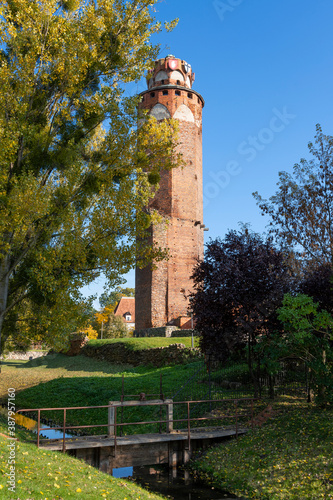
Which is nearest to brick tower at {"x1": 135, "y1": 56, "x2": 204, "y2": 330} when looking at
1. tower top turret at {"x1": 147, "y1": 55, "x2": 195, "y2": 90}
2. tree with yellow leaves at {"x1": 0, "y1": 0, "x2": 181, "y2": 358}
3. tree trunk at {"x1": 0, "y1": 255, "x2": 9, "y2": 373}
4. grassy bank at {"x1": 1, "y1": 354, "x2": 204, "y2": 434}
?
tower top turret at {"x1": 147, "y1": 55, "x2": 195, "y2": 90}

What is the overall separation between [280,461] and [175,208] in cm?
3157

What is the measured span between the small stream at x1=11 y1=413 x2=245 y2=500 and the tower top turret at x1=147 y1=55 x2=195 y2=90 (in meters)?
37.3

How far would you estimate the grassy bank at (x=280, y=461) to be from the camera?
8945 millimetres

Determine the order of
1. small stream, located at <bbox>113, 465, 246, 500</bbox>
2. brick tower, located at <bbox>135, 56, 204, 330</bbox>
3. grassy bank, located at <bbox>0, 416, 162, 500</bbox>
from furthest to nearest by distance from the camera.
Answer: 1. brick tower, located at <bbox>135, 56, 204, 330</bbox>
2. small stream, located at <bbox>113, 465, 246, 500</bbox>
3. grassy bank, located at <bbox>0, 416, 162, 500</bbox>

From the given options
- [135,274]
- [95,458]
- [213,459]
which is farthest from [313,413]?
[135,274]

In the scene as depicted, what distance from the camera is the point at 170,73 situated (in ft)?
139

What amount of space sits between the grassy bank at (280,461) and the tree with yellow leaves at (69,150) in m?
5.57

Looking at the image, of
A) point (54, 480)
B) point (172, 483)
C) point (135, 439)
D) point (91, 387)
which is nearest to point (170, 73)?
point (91, 387)

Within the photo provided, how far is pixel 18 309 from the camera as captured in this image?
14.2 meters

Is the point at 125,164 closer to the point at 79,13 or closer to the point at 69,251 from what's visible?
the point at 69,251

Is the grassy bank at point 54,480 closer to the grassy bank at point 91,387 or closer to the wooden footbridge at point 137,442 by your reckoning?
the wooden footbridge at point 137,442

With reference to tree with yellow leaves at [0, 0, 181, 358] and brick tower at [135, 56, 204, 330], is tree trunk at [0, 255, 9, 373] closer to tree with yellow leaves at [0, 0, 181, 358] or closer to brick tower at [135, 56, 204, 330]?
tree with yellow leaves at [0, 0, 181, 358]

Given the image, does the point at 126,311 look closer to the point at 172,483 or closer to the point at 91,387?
the point at 91,387

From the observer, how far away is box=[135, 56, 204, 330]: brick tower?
127ft
